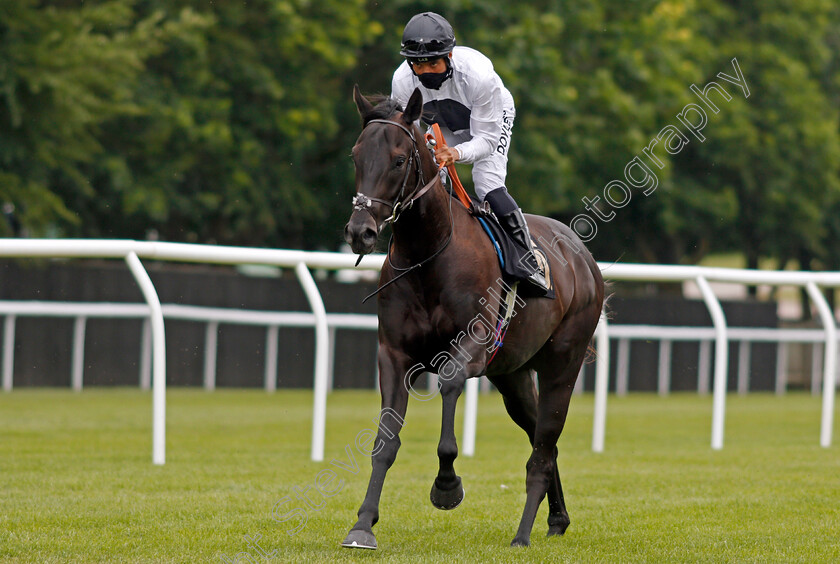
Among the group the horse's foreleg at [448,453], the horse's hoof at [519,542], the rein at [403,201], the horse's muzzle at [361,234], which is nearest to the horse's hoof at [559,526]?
the horse's hoof at [519,542]

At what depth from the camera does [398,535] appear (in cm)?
517

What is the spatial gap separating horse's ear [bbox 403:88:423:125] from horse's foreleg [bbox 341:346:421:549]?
925mm

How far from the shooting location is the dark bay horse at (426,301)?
177 inches

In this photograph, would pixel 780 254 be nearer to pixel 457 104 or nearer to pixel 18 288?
pixel 18 288

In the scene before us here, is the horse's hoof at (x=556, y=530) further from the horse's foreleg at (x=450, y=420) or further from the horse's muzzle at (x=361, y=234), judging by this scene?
the horse's muzzle at (x=361, y=234)

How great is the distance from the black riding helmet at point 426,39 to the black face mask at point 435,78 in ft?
0.41

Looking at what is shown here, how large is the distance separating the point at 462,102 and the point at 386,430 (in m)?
1.55

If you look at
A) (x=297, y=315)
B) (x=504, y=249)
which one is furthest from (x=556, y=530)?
(x=297, y=315)

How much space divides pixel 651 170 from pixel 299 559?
16.6 metres

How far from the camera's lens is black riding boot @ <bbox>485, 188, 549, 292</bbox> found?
5.33 meters

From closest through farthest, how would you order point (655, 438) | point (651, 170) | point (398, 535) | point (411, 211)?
point (411, 211), point (398, 535), point (655, 438), point (651, 170)

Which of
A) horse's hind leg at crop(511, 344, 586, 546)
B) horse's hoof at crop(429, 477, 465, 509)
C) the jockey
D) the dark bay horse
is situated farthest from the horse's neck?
horse's hind leg at crop(511, 344, 586, 546)

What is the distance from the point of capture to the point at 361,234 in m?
4.28

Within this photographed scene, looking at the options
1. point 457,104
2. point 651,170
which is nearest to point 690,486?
point 457,104
